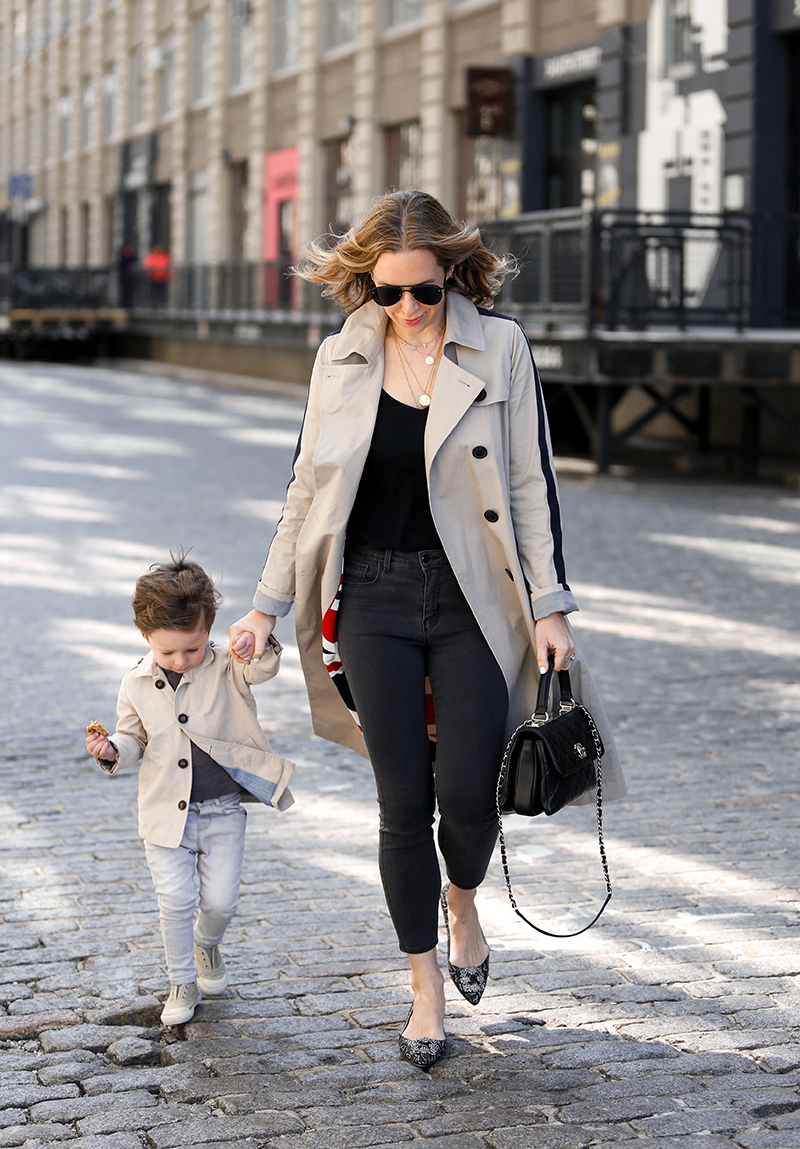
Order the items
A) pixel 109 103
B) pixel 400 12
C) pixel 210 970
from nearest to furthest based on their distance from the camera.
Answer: pixel 210 970 < pixel 400 12 < pixel 109 103

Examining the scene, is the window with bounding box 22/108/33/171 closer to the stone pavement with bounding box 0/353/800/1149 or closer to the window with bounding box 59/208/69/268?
the window with bounding box 59/208/69/268

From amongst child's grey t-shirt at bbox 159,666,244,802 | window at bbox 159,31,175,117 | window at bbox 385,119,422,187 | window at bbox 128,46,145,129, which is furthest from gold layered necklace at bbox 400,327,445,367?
window at bbox 128,46,145,129

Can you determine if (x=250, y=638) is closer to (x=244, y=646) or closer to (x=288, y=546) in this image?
(x=244, y=646)

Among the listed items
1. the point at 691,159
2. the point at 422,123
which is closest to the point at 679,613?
the point at 691,159

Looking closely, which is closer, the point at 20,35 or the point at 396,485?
the point at 396,485

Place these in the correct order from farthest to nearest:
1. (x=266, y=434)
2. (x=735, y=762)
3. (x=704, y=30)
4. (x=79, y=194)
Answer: (x=79, y=194)
(x=266, y=434)
(x=704, y=30)
(x=735, y=762)

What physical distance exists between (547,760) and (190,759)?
35.9 inches

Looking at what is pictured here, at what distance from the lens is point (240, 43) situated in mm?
36469

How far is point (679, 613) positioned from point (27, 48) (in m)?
52.7

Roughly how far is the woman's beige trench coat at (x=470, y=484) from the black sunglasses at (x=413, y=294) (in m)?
0.11

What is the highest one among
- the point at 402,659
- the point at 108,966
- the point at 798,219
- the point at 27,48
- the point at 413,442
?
the point at 27,48

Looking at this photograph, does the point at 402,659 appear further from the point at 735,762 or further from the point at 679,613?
the point at 679,613

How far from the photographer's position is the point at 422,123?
89.7 feet

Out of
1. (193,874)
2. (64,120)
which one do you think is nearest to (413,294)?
(193,874)
